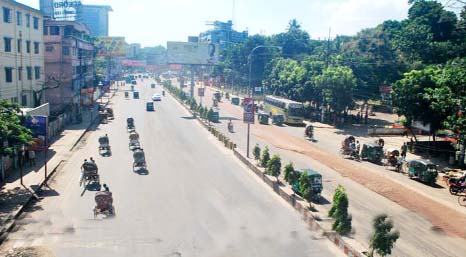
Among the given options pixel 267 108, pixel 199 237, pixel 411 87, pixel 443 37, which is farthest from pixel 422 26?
pixel 199 237

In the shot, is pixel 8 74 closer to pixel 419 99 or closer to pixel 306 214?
pixel 306 214

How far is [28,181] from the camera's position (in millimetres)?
29641

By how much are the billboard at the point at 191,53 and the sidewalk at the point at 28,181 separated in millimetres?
33950

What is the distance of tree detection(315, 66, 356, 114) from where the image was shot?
203 feet

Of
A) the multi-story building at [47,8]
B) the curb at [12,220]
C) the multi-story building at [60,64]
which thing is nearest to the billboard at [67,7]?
the multi-story building at [47,8]

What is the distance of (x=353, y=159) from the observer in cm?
4156

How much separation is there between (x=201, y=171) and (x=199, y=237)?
14.4 metres

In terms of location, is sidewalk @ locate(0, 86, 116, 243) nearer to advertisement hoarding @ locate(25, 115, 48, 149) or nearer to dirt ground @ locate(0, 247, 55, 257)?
dirt ground @ locate(0, 247, 55, 257)

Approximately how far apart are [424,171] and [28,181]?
2665 centimetres


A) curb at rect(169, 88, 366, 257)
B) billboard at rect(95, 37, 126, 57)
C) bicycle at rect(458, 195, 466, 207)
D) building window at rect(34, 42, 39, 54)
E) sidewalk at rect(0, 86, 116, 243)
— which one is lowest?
sidewalk at rect(0, 86, 116, 243)

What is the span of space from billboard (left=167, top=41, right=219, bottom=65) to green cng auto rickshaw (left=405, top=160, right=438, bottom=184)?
176ft

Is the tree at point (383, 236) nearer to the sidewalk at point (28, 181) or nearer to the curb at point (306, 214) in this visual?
the curb at point (306, 214)

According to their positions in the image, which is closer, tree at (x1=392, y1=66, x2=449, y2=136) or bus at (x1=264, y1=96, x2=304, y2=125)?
tree at (x1=392, y1=66, x2=449, y2=136)

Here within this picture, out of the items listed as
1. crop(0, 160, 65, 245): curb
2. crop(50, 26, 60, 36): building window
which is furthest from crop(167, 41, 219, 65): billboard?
crop(0, 160, 65, 245): curb
